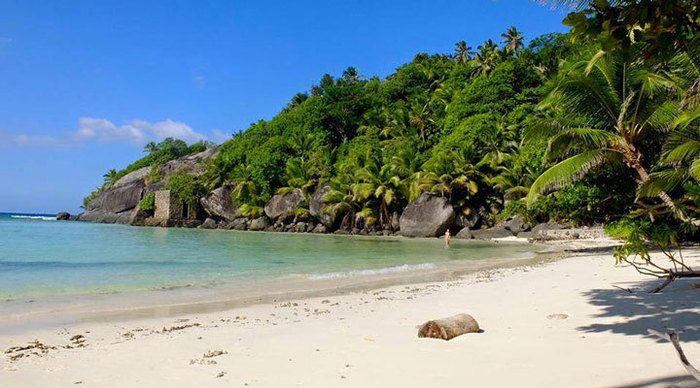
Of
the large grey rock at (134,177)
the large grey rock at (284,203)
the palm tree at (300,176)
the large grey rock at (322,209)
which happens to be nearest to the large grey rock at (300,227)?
the large grey rock at (322,209)

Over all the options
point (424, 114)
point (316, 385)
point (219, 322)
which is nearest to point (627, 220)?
point (219, 322)

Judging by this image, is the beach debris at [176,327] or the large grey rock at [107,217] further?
the large grey rock at [107,217]

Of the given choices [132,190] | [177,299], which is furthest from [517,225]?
[132,190]

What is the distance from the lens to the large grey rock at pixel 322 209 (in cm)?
4362

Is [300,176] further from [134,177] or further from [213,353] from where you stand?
[213,353]

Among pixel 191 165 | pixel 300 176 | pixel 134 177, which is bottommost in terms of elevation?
pixel 300 176

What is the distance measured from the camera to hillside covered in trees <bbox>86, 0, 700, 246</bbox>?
9.68 m

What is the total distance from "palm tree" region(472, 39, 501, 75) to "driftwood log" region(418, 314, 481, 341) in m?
43.2

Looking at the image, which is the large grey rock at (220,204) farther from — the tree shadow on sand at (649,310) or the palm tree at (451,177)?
the tree shadow on sand at (649,310)

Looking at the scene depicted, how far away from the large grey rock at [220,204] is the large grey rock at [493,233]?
26.8 metres

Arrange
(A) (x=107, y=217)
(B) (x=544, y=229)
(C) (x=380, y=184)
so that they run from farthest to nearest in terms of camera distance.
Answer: (A) (x=107, y=217) < (C) (x=380, y=184) < (B) (x=544, y=229)

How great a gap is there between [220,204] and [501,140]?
2874 cm

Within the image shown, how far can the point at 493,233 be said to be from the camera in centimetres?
3381

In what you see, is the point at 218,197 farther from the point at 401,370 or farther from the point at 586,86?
the point at 401,370
